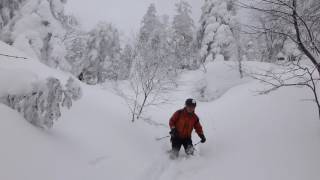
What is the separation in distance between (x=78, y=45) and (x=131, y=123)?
103 feet

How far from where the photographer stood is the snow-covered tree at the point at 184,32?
45656 mm

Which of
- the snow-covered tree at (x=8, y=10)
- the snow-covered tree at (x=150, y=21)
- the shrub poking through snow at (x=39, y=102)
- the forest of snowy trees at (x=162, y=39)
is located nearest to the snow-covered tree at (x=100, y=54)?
the forest of snowy trees at (x=162, y=39)

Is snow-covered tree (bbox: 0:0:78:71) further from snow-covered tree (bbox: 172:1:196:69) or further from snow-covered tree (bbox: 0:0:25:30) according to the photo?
snow-covered tree (bbox: 172:1:196:69)

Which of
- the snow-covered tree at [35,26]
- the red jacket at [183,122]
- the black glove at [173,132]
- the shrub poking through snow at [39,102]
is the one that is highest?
the snow-covered tree at [35,26]

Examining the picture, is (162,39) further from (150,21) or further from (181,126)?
(181,126)

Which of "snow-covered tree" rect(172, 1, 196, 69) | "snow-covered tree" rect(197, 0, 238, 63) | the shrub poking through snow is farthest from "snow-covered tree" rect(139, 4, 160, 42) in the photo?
the shrub poking through snow

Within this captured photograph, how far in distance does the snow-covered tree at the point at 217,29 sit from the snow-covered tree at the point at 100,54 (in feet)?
32.3

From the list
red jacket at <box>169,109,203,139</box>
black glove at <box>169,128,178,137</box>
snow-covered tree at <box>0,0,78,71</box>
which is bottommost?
black glove at <box>169,128,178,137</box>

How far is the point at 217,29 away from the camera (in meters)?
35.2

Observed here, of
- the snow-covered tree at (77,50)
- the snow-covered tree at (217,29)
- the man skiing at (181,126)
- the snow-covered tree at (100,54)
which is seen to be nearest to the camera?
the man skiing at (181,126)

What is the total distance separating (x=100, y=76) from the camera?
126ft

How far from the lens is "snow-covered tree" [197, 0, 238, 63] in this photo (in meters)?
33.8

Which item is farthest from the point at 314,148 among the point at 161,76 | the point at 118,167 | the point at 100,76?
the point at 100,76

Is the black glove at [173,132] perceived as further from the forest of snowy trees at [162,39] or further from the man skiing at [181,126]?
the forest of snowy trees at [162,39]
